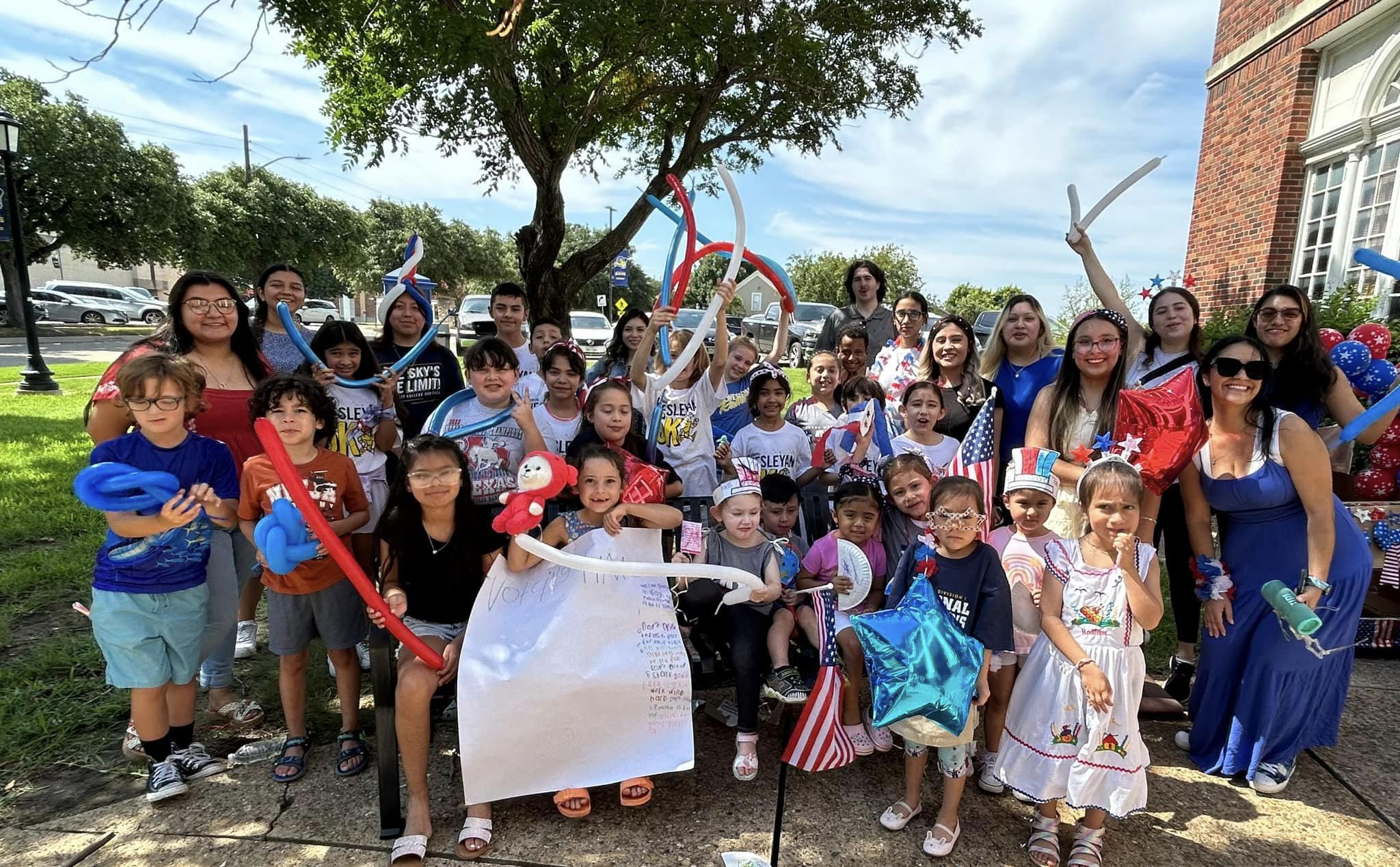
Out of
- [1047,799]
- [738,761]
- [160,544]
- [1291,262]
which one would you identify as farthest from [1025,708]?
[1291,262]

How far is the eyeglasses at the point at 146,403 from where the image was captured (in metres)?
2.51

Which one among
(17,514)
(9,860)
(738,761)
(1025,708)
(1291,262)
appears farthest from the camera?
(1291,262)

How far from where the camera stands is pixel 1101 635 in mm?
2408

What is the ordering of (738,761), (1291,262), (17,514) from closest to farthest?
(738,761) < (17,514) < (1291,262)

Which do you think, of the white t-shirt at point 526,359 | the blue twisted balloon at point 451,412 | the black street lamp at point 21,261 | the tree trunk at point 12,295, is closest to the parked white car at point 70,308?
the tree trunk at point 12,295

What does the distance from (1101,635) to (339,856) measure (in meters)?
2.63

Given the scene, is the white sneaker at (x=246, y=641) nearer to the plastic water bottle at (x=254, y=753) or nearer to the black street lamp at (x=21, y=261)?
the plastic water bottle at (x=254, y=753)

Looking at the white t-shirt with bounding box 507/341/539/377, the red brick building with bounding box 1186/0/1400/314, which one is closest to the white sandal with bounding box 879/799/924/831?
the white t-shirt with bounding box 507/341/539/377

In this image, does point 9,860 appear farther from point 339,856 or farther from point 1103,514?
point 1103,514

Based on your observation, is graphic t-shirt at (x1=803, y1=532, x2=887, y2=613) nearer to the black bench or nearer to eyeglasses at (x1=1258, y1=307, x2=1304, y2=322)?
the black bench

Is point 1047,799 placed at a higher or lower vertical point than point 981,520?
lower

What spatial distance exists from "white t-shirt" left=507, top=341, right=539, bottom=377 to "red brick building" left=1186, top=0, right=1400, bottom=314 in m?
7.66

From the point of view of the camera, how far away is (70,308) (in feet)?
101

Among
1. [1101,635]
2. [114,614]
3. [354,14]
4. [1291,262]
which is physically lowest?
[114,614]
